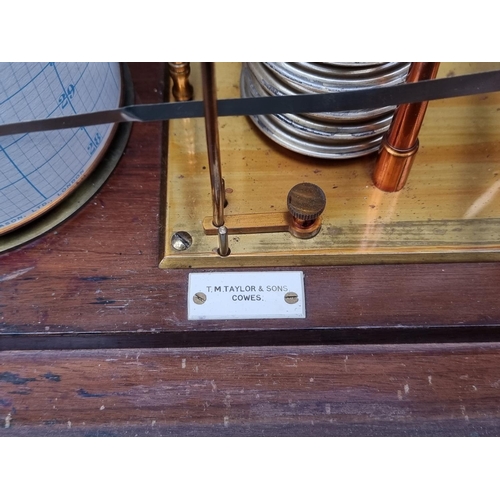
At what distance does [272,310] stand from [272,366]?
67 millimetres

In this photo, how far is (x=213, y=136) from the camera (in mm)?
601

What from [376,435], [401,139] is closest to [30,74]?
[401,139]

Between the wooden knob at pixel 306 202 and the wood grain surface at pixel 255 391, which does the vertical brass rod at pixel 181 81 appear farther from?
the wood grain surface at pixel 255 391

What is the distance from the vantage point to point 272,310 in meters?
0.69

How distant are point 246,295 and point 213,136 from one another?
20cm

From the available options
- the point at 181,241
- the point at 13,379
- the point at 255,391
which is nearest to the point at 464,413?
the point at 255,391

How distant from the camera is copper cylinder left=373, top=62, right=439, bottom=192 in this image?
24.5 inches

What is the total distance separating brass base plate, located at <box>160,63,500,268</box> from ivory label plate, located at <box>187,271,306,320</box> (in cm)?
2

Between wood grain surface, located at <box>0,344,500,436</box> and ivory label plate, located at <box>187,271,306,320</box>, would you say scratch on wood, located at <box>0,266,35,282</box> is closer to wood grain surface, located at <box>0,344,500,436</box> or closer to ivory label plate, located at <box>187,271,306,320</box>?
wood grain surface, located at <box>0,344,500,436</box>

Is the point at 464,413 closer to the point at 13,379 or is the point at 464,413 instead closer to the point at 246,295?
the point at 246,295

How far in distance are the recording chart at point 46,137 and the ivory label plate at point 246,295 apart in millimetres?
210

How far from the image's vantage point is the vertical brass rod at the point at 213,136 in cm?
54

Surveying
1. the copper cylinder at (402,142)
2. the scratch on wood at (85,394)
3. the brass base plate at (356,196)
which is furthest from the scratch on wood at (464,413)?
the scratch on wood at (85,394)

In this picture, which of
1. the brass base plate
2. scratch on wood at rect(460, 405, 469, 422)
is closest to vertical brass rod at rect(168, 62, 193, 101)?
the brass base plate
